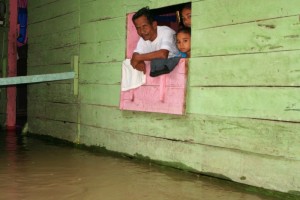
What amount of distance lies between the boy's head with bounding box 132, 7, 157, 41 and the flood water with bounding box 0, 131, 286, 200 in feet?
5.43

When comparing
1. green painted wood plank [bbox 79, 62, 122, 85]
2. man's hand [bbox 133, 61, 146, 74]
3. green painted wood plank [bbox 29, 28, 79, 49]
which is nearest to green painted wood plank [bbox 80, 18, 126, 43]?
green painted wood plank [bbox 29, 28, 79, 49]

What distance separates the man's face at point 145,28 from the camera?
4.31 m

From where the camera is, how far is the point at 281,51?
3047mm

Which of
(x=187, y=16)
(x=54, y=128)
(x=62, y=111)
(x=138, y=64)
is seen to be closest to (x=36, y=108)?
(x=54, y=128)

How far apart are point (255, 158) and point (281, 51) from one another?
1028mm

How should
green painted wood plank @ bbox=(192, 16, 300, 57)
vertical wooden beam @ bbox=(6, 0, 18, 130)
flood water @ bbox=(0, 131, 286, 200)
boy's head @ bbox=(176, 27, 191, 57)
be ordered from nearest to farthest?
green painted wood plank @ bbox=(192, 16, 300, 57) → flood water @ bbox=(0, 131, 286, 200) → boy's head @ bbox=(176, 27, 191, 57) → vertical wooden beam @ bbox=(6, 0, 18, 130)

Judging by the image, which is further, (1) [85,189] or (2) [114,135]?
(2) [114,135]

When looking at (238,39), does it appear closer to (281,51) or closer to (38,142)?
(281,51)

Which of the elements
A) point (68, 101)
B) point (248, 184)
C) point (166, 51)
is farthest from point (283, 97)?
point (68, 101)

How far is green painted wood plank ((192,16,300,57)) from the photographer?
118 inches

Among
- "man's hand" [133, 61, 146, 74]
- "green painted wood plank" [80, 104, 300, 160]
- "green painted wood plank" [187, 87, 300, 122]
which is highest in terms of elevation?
"man's hand" [133, 61, 146, 74]

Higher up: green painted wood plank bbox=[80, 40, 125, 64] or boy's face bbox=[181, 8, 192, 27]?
boy's face bbox=[181, 8, 192, 27]

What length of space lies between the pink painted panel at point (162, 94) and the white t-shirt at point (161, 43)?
0.82ft

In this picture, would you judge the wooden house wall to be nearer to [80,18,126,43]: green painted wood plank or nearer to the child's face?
[80,18,126,43]: green painted wood plank
